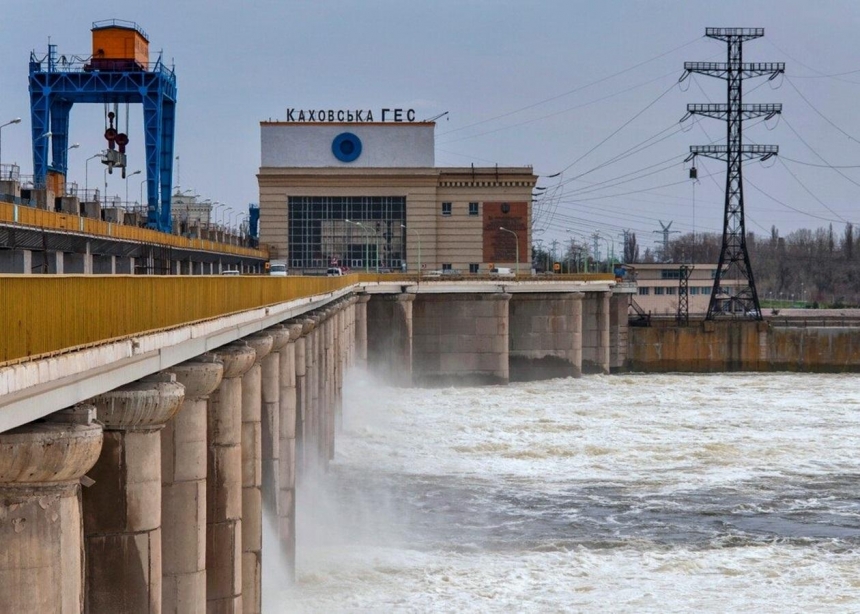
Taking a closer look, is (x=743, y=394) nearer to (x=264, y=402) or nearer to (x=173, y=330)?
(x=264, y=402)

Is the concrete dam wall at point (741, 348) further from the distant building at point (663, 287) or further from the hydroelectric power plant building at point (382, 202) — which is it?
the distant building at point (663, 287)

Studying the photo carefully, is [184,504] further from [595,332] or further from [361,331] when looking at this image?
[595,332]

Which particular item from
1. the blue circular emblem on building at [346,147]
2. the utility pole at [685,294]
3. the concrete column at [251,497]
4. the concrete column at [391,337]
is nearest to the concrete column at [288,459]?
the concrete column at [251,497]

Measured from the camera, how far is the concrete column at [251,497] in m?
26.3

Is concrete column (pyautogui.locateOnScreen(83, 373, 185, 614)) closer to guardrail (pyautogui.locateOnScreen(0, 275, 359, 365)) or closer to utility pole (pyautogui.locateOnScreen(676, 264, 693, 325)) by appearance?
guardrail (pyautogui.locateOnScreen(0, 275, 359, 365))

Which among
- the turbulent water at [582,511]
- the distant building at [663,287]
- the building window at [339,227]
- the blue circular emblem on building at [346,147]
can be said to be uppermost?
the blue circular emblem on building at [346,147]

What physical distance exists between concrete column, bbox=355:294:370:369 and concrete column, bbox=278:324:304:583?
1863 inches

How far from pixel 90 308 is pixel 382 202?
354 feet

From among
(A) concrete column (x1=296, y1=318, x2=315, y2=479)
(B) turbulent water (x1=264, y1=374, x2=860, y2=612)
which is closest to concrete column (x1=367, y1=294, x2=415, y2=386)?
(B) turbulent water (x1=264, y1=374, x2=860, y2=612)

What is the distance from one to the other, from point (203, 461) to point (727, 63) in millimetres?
111605

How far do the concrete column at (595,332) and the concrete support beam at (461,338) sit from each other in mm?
10334

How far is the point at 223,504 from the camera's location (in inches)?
902

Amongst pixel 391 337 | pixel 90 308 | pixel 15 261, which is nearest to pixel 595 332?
pixel 391 337

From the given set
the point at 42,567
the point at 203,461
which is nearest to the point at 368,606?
the point at 203,461
